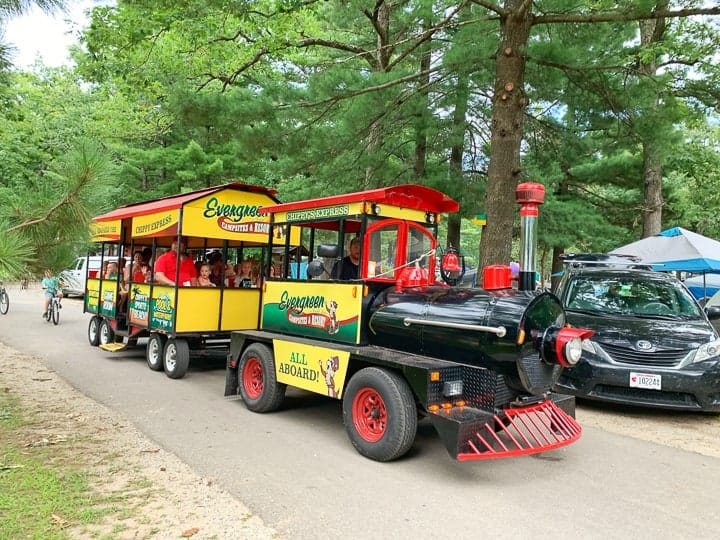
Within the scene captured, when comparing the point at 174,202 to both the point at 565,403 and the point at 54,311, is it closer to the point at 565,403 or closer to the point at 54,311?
the point at 565,403

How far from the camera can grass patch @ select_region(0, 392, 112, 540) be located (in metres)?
3.27

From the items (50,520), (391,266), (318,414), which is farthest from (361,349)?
(50,520)

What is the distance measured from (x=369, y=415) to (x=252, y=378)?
2.10 metres

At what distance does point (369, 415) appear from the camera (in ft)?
16.0

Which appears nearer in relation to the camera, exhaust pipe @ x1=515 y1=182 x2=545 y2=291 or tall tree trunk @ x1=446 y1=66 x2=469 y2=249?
exhaust pipe @ x1=515 y1=182 x2=545 y2=291

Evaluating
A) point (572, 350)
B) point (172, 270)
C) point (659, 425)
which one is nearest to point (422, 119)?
point (172, 270)

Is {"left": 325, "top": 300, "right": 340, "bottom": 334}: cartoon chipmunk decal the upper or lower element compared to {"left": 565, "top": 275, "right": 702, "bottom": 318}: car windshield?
lower

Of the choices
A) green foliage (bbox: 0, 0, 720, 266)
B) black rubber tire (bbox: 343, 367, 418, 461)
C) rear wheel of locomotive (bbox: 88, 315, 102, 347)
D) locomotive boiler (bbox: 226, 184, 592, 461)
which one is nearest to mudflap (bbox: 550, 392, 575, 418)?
locomotive boiler (bbox: 226, 184, 592, 461)

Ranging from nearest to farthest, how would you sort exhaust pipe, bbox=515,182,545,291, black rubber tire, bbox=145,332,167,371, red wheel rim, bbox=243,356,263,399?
exhaust pipe, bbox=515,182,545,291 → red wheel rim, bbox=243,356,263,399 → black rubber tire, bbox=145,332,167,371

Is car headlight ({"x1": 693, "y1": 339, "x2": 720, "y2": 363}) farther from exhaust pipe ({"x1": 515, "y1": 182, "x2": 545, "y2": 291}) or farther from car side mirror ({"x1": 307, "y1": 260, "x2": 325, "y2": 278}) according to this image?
car side mirror ({"x1": 307, "y1": 260, "x2": 325, "y2": 278})

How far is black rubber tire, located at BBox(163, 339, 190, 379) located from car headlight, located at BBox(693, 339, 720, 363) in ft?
21.8

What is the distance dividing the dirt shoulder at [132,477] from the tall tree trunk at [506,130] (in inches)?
218

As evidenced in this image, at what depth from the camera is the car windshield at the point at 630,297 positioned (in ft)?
23.7

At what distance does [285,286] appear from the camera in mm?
6273
